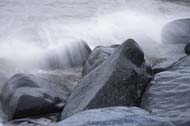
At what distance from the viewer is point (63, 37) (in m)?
11.3

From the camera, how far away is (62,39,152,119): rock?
226 inches

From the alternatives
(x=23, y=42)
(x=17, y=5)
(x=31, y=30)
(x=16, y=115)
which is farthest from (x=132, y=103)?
(x=17, y=5)

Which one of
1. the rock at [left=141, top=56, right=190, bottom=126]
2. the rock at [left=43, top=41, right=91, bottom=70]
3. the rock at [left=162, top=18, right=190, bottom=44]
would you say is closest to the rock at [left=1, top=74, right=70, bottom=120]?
the rock at [left=141, top=56, right=190, bottom=126]

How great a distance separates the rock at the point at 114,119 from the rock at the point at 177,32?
6206 millimetres

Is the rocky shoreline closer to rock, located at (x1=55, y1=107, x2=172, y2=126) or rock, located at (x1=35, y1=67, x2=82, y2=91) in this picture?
rock, located at (x1=55, y1=107, x2=172, y2=126)

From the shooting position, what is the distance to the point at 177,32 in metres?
10.7

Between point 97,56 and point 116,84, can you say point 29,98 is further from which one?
point 97,56

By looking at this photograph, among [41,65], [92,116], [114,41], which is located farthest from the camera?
[114,41]

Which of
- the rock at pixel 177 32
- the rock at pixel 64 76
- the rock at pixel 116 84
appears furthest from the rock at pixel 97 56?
the rock at pixel 177 32

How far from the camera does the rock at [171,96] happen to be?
524cm

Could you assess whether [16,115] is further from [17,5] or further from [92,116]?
[17,5]

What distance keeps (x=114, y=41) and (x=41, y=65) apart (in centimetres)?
307

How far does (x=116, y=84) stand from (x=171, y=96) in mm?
751

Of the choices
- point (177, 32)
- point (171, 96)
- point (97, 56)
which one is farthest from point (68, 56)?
point (171, 96)
